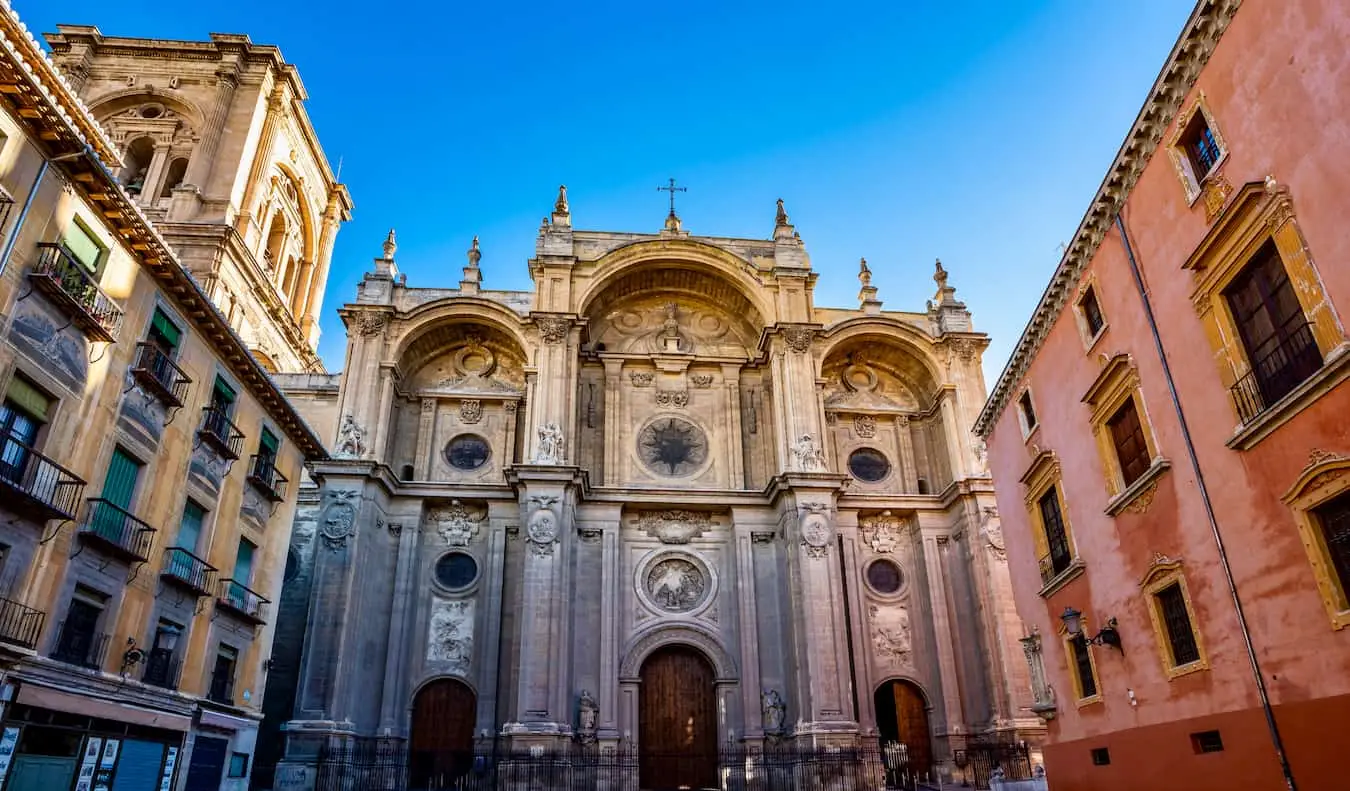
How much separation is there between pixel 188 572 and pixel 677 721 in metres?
15.5

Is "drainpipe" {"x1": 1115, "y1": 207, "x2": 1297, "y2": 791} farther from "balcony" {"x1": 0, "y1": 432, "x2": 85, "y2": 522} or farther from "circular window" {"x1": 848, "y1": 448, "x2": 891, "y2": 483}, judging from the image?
"circular window" {"x1": 848, "y1": 448, "x2": 891, "y2": 483}

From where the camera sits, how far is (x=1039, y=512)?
19.1 m

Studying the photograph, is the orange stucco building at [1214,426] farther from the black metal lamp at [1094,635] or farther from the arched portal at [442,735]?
the arched portal at [442,735]

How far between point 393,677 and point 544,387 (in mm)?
10196

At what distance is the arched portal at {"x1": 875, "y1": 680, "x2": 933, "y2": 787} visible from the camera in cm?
2661

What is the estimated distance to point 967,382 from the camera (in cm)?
3130

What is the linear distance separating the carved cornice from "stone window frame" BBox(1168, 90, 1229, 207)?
332 mm

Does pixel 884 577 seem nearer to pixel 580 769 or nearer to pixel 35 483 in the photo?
pixel 580 769

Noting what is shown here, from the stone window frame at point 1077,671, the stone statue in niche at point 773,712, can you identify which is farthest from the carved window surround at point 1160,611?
the stone statue in niche at point 773,712

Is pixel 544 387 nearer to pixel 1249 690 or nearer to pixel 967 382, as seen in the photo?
pixel 967 382

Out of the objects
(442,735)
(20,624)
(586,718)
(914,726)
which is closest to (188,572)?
(20,624)

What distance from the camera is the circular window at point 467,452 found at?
29812 mm

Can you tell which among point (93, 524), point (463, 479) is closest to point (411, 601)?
point (463, 479)

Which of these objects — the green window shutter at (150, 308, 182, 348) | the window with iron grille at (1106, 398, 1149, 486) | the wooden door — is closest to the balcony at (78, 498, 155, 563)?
the green window shutter at (150, 308, 182, 348)
